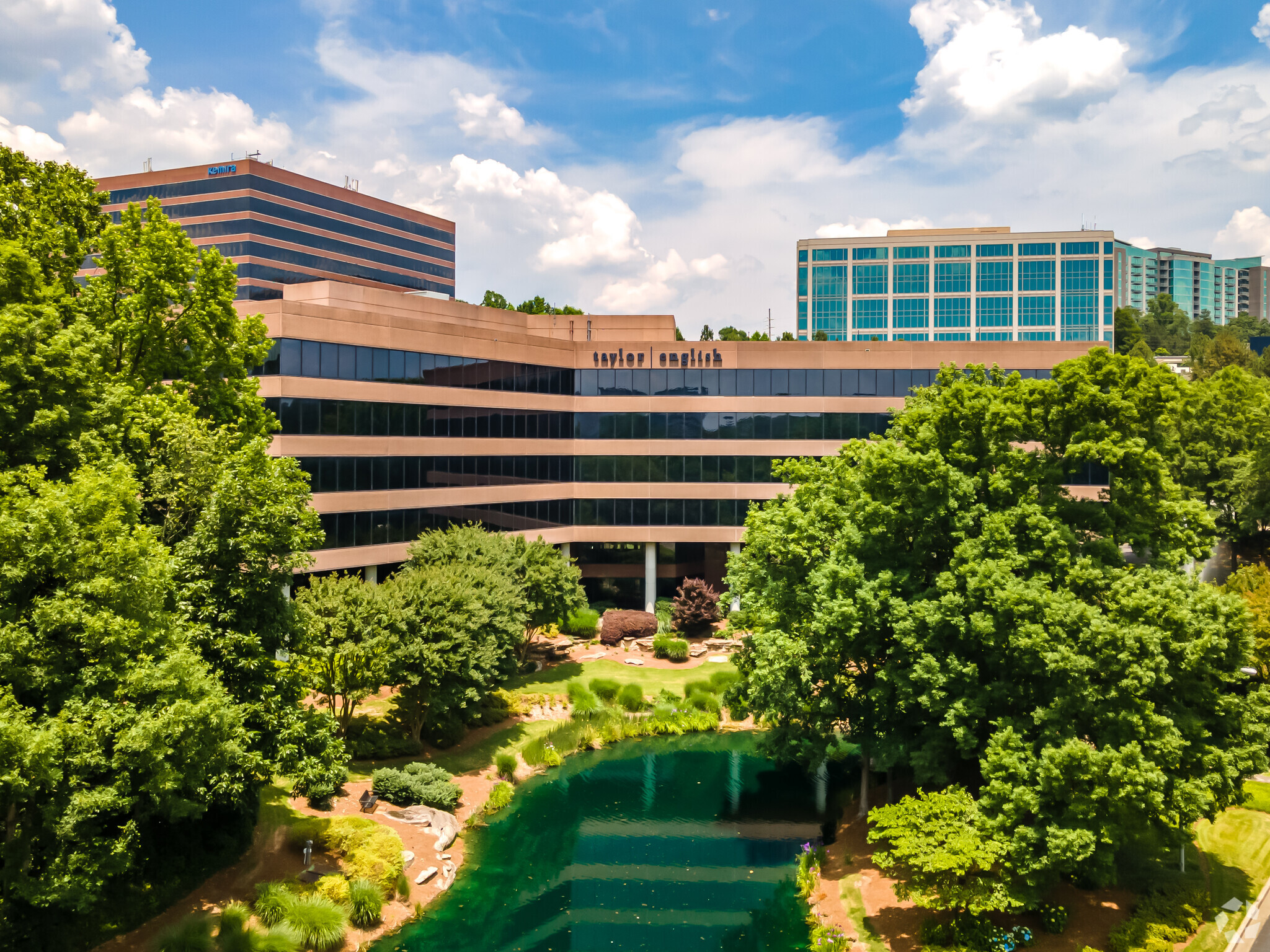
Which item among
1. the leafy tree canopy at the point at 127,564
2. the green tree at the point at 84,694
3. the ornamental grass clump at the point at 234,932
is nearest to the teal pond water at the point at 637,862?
the ornamental grass clump at the point at 234,932

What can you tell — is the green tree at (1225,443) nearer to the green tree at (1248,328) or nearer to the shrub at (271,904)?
the shrub at (271,904)

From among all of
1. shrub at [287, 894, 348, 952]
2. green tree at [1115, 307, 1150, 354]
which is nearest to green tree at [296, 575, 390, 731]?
shrub at [287, 894, 348, 952]

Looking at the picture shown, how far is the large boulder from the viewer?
50594mm

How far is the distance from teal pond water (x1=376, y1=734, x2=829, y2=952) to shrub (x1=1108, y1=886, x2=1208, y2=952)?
779 centimetres

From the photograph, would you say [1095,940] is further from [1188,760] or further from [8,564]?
[8,564]

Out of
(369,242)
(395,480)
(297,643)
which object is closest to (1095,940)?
(297,643)

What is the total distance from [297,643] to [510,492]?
92.8 feet

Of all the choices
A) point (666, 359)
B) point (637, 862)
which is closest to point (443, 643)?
point (637, 862)

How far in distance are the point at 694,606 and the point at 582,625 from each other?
6843 millimetres

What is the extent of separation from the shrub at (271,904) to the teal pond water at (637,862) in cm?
279

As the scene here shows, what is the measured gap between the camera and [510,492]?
50.3 metres

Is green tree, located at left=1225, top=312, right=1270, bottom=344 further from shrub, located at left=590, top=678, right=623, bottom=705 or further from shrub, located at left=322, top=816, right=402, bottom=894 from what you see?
shrub, located at left=322, top=816, right=402, bottom=894

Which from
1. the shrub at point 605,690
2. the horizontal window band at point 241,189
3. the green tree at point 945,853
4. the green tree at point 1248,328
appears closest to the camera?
the green tree at point 945,853

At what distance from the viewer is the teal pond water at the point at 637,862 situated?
23.5 m
